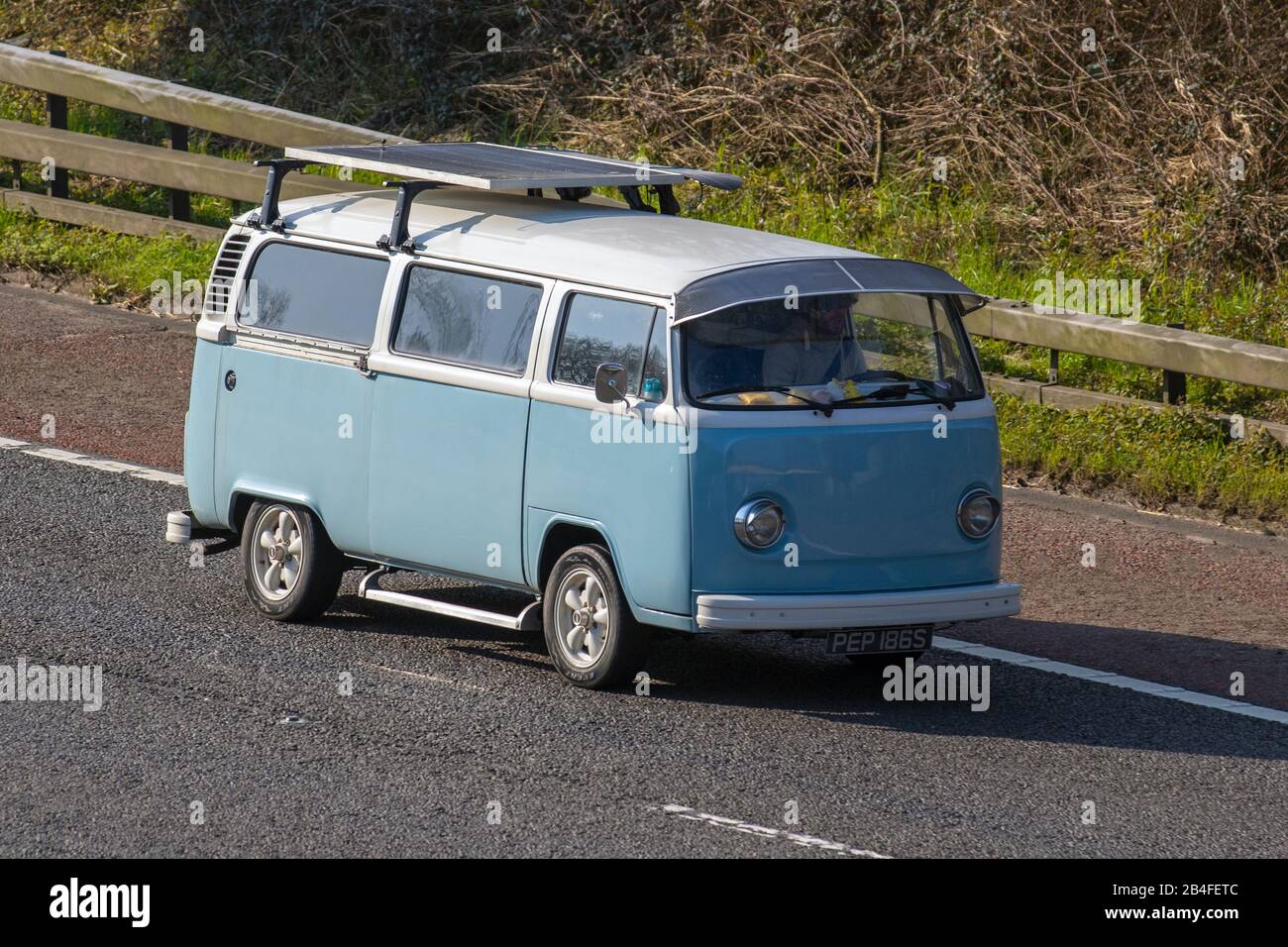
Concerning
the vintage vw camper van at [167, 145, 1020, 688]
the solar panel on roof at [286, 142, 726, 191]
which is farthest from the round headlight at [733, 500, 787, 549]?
the solar panel on roof at [286, 142, 726, 191]

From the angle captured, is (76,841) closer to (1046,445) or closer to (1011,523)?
(1011,523)

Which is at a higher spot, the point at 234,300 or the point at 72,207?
the point at 72,207

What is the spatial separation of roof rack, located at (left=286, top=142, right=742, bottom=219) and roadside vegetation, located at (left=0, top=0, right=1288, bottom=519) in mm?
4365

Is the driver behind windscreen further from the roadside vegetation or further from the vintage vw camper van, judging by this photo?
the roadside vegetation

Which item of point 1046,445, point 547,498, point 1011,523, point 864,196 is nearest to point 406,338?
point 547,498

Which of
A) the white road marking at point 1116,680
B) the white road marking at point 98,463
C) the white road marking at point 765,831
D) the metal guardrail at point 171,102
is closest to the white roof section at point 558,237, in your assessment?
the white road marking at point 1116,680

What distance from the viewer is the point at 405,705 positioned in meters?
8.35

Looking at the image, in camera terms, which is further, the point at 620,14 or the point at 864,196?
the point at 620,14

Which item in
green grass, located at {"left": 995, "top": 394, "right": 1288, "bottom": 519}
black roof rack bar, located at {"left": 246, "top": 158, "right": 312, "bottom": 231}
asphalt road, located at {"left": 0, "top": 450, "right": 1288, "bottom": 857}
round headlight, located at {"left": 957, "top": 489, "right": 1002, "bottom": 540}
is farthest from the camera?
green grass, located at {"left": 995, "top": 394, "right": 1288, "bottom": 519}

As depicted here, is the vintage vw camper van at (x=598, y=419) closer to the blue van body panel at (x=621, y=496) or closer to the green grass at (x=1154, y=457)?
the blue van body panel at (x=621, y=496)

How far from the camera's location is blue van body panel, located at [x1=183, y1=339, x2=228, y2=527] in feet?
32.9

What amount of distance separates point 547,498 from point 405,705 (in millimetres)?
1089

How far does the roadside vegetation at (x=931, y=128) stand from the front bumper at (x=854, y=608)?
14.2 feet

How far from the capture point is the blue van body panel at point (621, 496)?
8180 mm
